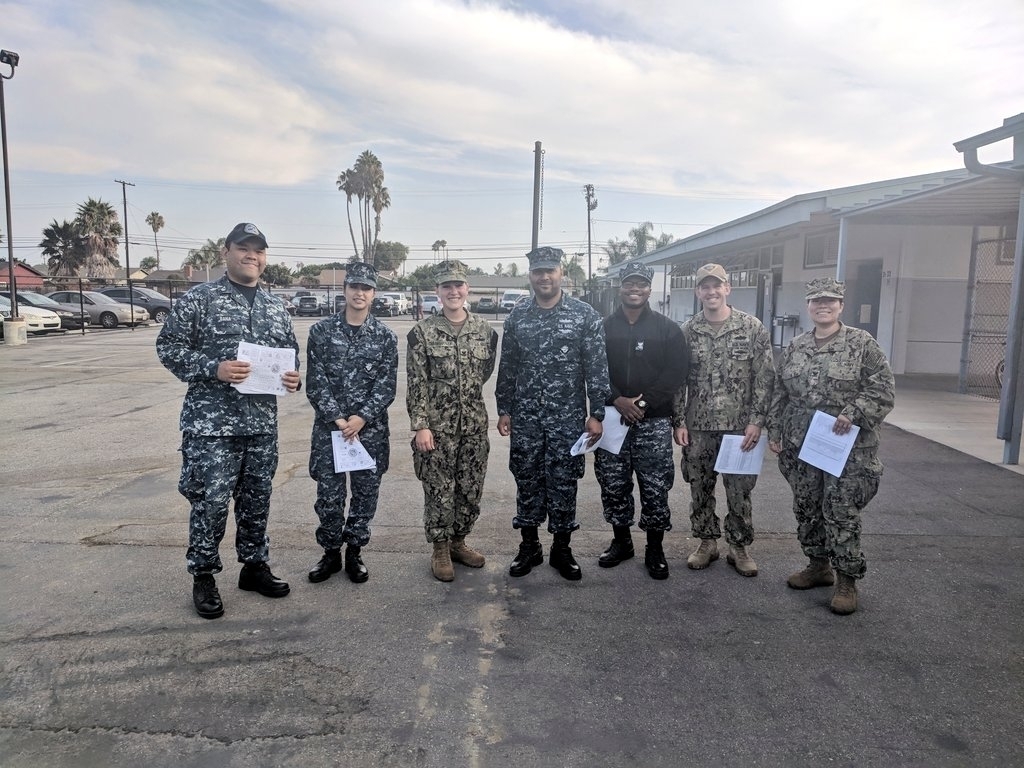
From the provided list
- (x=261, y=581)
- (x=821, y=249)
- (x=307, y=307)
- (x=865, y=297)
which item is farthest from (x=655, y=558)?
(x=307, y=307)

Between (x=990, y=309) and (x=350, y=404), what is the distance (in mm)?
11480

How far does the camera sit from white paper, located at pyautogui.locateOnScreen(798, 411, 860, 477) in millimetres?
3461

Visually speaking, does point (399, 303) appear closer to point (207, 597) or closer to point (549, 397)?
point (549, 397)

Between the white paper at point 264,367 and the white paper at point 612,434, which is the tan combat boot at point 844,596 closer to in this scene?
the white paper at point 612,434

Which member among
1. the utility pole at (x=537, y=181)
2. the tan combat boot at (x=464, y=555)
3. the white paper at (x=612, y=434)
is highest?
the utility pole at (x=537, y=181)

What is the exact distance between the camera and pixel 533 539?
4.01m

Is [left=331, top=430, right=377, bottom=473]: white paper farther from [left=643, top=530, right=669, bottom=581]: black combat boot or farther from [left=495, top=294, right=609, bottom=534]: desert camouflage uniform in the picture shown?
[left=643, top=530, right=669, bottom=581]: black combat boot

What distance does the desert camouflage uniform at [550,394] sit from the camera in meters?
3.83

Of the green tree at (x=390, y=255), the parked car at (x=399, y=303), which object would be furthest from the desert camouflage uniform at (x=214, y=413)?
the green tree at (x=390, y=255)

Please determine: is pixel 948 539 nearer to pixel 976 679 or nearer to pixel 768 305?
pixel 976 679

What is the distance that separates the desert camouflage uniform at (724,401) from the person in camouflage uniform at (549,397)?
1.87 feet

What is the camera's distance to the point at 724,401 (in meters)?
3.91

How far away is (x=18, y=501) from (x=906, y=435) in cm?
832

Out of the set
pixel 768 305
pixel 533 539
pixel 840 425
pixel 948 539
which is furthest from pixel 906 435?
pixel 768 305
